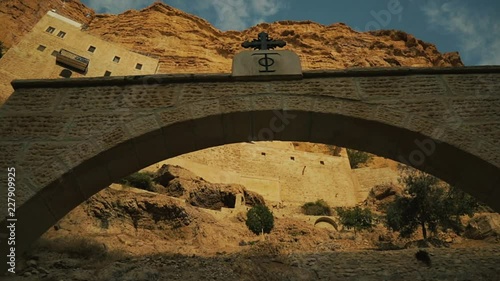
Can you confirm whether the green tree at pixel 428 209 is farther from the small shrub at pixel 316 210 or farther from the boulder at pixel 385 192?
the boulder at pixel 385 192

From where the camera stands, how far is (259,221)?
16.1 m

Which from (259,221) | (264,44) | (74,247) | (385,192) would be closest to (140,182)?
(259,221)

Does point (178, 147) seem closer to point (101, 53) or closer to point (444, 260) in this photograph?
point (444, 260)

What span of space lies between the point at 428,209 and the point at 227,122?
12761 millimetres

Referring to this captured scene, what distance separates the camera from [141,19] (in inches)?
1761

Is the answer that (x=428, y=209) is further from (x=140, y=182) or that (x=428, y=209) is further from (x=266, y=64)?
(x=266, y=64)

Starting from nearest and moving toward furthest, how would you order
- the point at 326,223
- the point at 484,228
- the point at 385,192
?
1. the point at 484,228
2. the point at 326,223
3. the point at 385,192

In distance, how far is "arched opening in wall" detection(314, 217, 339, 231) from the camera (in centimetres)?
1879

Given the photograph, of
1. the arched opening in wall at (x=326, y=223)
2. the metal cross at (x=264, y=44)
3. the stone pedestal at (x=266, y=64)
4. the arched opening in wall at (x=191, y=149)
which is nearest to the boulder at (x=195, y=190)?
the arched opening in wall at (x=326, y=223)

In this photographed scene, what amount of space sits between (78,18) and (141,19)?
6.78m

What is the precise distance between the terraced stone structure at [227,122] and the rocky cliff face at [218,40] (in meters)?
34.2

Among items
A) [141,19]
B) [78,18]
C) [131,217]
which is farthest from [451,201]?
[78,18]

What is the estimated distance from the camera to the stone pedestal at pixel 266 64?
5016 millimetres

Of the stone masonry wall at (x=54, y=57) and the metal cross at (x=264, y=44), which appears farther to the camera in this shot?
the stone masonry wall at (x=54, y=57)
